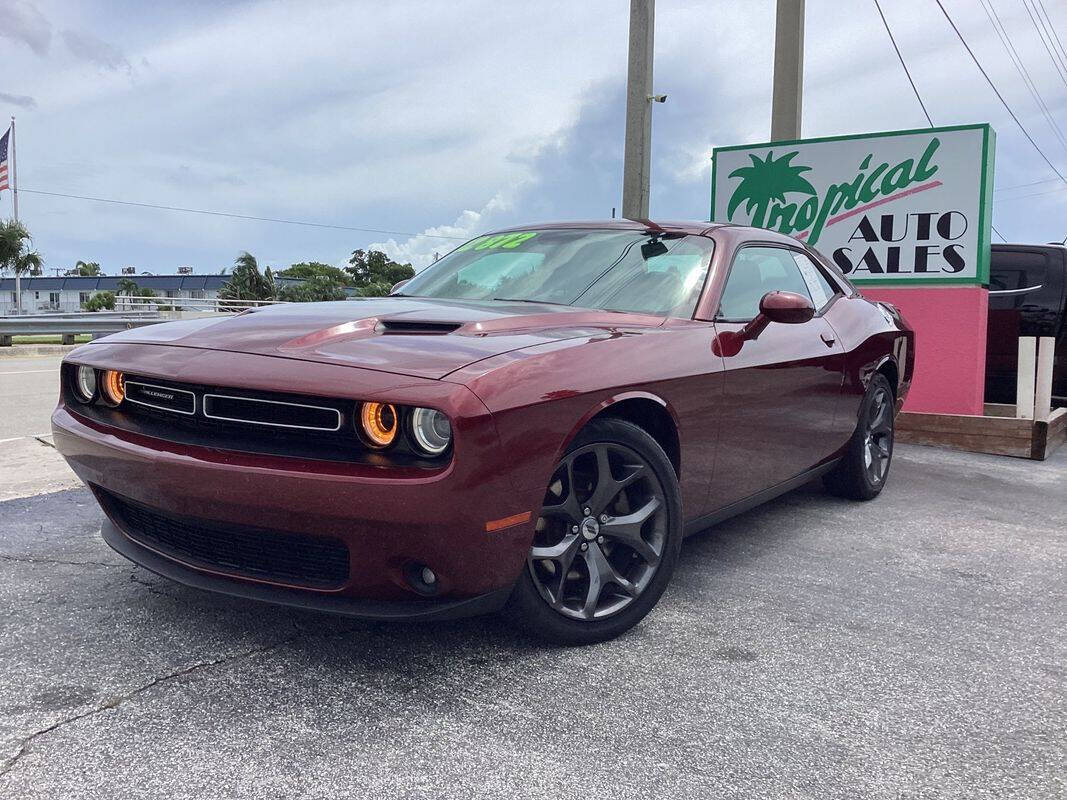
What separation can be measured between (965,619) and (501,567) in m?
1.73

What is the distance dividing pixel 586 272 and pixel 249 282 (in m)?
60.2

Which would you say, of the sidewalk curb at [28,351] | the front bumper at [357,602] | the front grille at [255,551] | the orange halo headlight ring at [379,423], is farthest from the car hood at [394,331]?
the sidewalk curb at [28,351]

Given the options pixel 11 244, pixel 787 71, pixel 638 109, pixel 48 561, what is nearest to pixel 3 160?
pixel 11 244

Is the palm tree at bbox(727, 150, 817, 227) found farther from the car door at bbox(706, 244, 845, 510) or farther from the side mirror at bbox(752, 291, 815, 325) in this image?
the side mirror at bbox(752, 291, 815, 325)

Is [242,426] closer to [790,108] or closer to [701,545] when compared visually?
[701,545]

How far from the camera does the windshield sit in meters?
3.37

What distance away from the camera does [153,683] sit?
2.39 m

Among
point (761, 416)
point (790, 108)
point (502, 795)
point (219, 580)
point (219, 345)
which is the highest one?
point (790, 108)

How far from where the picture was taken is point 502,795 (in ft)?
6.31

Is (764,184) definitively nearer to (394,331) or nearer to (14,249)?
(394,331)

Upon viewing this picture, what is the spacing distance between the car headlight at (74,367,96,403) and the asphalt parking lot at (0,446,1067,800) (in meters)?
0.67

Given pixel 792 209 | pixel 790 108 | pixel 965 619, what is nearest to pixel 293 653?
pixel 965 619

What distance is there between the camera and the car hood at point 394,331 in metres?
2.39

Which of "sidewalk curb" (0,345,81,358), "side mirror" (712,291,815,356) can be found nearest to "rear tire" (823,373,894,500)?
"side mirror" (712,291,815,356)
